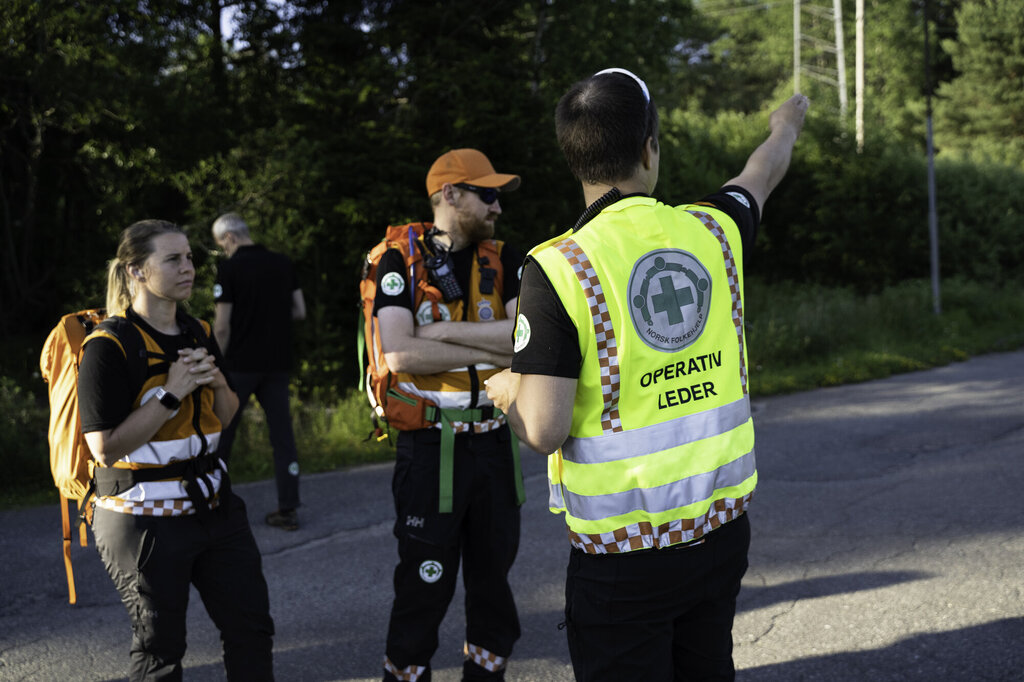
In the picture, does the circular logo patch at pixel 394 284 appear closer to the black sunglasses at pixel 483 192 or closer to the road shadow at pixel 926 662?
the black sunglasses at pixel 483 192

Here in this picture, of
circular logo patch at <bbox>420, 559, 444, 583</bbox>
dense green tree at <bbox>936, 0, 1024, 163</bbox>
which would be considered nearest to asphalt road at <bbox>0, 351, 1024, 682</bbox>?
circular logo patch at <bbox>420, 559, 444, 583</bbox>

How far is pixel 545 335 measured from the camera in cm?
202

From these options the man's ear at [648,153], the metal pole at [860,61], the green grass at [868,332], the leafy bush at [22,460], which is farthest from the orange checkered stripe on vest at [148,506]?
the metal pole at [860,61]

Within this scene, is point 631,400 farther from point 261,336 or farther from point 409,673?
point 261,336

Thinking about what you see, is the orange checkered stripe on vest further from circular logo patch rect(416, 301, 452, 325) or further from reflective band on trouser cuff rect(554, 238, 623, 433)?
reflective band on trouser cuff rect(554, 238, 623, 433)

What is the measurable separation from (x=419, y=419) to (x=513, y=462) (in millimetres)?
400

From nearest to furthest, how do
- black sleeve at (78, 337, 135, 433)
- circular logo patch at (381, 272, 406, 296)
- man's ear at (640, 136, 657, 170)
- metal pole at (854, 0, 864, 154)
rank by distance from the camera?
man's ear at (640, 136, 657, 170) → black sleeve at (78, 337, 135, 433) → circular logo patch at (381, 272, 406, 296) → metal pole at (854, 0, 864, 154)

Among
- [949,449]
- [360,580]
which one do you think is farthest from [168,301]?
[949,449]

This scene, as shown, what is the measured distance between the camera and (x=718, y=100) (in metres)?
48.1

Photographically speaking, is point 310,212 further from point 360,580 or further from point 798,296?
point 798,296

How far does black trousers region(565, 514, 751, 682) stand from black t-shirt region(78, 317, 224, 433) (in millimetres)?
1695

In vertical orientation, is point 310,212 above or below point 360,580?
above

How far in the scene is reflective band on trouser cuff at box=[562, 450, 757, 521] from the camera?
2086 mm

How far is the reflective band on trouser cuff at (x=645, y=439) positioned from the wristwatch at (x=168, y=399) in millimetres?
1544
